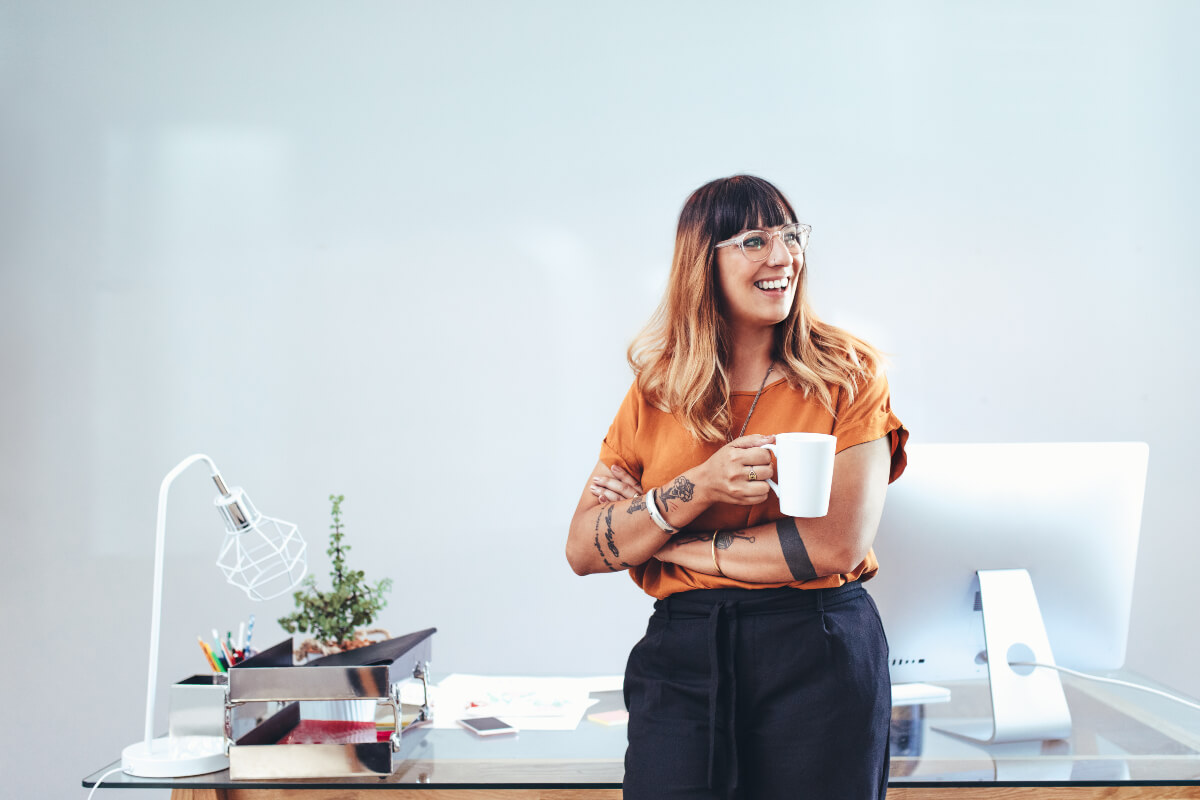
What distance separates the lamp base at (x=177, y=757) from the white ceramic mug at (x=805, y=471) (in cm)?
95

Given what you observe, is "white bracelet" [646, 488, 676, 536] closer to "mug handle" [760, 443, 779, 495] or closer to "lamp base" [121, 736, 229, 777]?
"mug handle" [760, 443, 779, 495]

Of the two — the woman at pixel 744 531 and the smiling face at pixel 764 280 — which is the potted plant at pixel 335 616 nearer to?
the woman at pixel 744 531

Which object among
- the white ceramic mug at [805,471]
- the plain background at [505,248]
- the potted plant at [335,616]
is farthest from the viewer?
the plain background at [505,248]

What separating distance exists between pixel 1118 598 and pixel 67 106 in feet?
10.3

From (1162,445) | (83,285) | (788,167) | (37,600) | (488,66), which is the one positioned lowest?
(37,600)

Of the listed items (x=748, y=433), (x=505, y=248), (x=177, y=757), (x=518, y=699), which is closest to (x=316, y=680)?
(x=177, y=757)

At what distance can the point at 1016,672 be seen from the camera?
1551mm

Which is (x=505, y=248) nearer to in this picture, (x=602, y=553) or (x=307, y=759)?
(x=602, y=553)

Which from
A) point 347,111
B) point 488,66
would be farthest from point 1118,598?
point 347,111

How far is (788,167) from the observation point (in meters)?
2.93

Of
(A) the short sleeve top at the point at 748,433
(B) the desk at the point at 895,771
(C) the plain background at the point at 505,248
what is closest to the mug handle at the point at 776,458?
(A) the short sleeve top at the point at 748,433

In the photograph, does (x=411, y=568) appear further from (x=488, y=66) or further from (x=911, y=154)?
(x=911, y=154)

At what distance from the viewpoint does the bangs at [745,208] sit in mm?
1456

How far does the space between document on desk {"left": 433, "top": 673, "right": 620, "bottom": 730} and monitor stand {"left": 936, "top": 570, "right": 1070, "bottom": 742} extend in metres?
0.62
